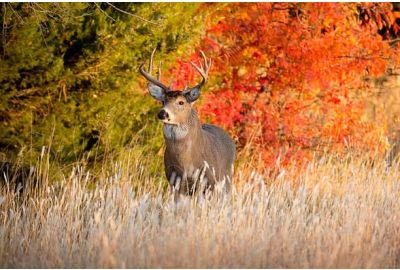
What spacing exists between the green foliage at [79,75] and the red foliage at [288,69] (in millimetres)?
843

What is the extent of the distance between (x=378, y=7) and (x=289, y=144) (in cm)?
224

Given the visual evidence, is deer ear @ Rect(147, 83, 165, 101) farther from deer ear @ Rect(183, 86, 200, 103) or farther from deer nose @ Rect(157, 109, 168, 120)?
deer nose @ Rect(157, 109, 168, 120)

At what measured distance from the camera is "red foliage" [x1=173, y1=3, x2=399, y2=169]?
1201 cm

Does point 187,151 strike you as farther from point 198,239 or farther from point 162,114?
point 198,239

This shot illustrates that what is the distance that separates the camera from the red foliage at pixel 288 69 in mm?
12008

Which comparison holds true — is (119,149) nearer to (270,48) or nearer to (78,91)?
(78,91)

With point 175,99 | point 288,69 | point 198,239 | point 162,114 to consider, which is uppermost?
point 288,69

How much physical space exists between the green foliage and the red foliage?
843 mm

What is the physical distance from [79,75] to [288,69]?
2920mm

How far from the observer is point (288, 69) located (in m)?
12.1

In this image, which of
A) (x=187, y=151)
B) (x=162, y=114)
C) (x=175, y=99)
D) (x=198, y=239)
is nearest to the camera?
(x=198, y=239)

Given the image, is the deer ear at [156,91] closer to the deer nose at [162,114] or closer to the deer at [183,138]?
the deer at [183,138]

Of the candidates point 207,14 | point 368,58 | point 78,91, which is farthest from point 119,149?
point 368,58

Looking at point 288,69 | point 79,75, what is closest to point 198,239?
point 79,75
